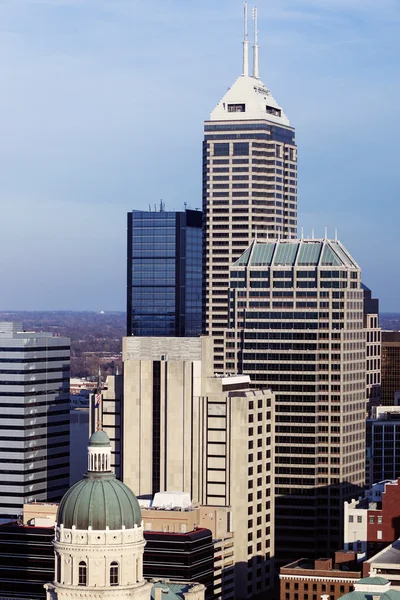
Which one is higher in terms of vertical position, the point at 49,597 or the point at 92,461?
the point at 92,461

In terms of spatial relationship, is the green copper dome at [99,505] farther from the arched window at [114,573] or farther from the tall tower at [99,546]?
the arched window at [114,573]

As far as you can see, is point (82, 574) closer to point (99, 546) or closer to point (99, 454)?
point (99, 546)


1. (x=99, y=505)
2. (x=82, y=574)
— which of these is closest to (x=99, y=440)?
(x=99, y=505)

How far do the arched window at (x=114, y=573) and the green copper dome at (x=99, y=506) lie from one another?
368 cm

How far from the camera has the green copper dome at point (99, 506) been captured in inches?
7441

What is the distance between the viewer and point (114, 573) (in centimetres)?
18850

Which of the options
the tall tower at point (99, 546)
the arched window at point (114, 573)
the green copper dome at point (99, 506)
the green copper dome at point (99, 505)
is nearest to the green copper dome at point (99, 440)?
the green copper dome at point (99, 505)

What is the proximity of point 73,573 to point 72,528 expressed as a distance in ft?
14.4

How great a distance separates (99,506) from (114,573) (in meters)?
6.73

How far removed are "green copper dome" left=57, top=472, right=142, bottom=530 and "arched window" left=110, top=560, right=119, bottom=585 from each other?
3.68 meters

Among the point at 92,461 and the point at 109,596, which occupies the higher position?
the point at 92,461

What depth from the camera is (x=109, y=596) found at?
187 meters

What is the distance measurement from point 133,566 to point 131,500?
21.6 ft

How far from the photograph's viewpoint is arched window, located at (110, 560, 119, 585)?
188 m
